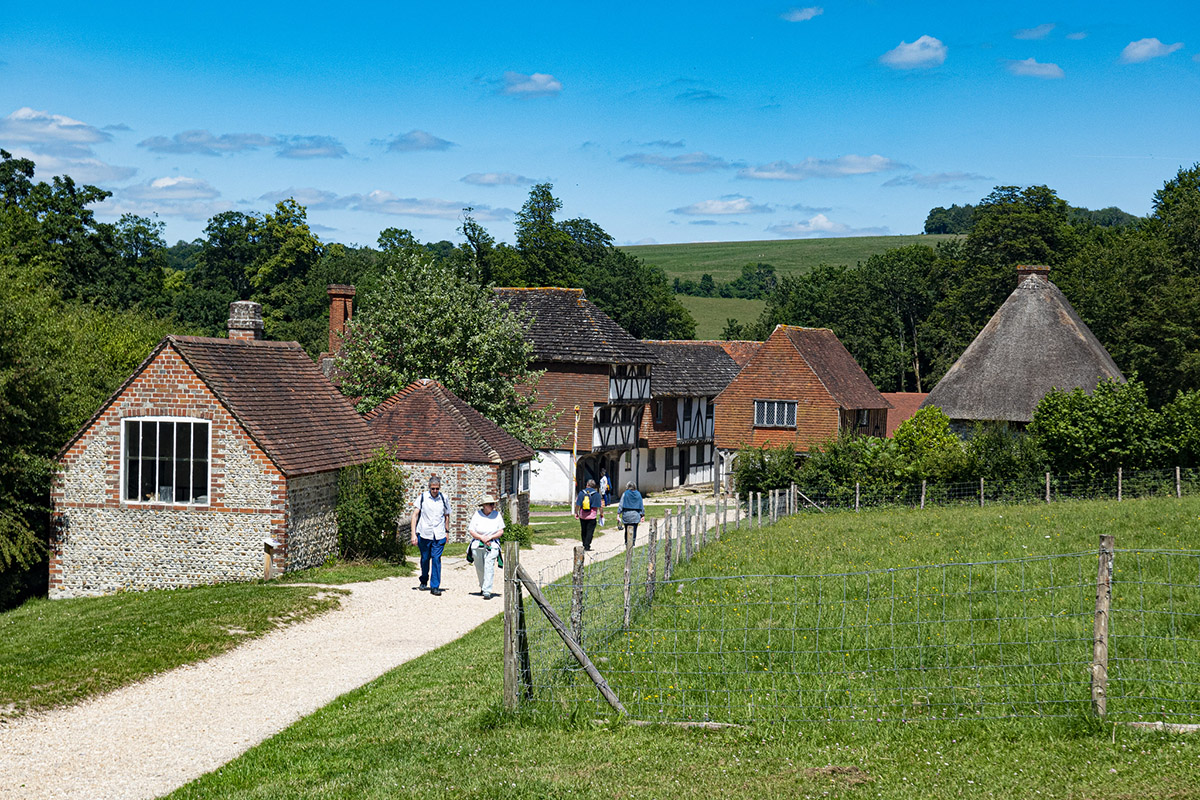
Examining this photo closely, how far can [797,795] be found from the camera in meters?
7.98

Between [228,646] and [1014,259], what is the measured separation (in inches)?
2457

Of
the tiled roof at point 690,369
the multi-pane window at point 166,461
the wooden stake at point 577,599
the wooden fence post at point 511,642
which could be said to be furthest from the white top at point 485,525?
the tiled roof at point 690,369

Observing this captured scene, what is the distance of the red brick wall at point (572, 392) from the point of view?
48750 millimetres

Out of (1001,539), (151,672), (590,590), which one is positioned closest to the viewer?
(151,672)

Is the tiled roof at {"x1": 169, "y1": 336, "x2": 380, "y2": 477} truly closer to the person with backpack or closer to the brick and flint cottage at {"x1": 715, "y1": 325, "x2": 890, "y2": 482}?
the person with backpack

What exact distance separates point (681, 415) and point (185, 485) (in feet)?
126

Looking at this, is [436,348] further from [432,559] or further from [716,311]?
[716,311]

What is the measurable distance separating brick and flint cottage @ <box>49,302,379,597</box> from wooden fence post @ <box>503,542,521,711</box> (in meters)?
13.4

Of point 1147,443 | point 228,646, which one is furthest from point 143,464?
point 1147,443

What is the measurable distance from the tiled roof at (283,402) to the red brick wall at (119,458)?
0.28m

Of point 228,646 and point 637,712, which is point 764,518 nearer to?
point 228,646

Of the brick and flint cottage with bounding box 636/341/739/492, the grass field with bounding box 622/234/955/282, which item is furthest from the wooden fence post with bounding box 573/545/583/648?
the grass field with bounding box 622/234/955/282

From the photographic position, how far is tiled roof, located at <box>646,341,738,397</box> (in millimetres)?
58125

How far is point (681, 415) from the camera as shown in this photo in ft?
195
